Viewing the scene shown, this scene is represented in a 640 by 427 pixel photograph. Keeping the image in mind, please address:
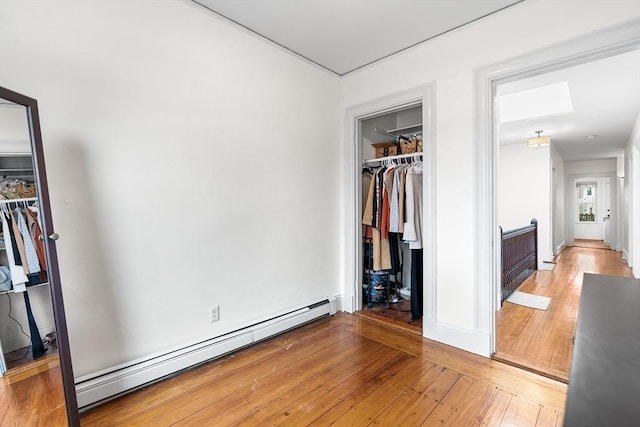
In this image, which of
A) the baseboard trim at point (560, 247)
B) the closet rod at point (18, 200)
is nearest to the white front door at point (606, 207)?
the baseboard trim at point (560, 247)

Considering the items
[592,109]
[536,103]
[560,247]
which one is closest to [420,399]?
[536,103]

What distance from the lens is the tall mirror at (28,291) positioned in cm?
131

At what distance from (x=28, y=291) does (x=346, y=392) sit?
177 cm

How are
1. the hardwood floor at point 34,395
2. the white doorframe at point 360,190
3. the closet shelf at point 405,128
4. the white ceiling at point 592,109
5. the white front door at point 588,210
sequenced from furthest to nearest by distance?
the white front door at point 588,210
the closet shelf at point 405,128
the white ceiling at point 592,109
the white doorframe at point 360,190
the hardwood floor at point 34,395

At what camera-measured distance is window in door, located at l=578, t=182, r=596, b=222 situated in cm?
924

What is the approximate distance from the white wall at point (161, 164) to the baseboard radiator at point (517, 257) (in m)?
2.55

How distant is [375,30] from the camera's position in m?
2.41

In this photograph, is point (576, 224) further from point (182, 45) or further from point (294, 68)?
point (182, 45)

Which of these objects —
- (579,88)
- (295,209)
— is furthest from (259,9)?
(579,88)

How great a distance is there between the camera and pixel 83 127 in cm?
167

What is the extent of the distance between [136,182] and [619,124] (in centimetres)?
694

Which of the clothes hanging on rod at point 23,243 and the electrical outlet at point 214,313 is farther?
the electrical outlet at point 214,313

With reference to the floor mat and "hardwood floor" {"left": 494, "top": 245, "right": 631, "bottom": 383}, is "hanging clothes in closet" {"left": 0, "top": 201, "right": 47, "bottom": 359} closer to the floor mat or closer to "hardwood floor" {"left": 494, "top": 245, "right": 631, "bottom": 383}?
"hardwood floor" {"left": 494, "top": 245, "right": 631, "bottom": 383}

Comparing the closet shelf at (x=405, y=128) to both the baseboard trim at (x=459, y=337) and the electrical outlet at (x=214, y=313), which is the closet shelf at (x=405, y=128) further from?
the electrical outlet at (x=214, y=313)
